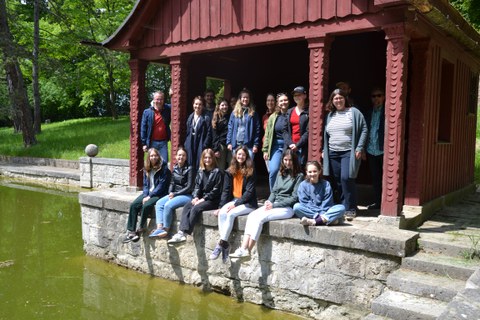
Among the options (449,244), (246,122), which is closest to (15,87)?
(246,122)

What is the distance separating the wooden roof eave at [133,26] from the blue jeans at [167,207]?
3191 millimetres

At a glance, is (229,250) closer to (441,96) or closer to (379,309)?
(379,309)

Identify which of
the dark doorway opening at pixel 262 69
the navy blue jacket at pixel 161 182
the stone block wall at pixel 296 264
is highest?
the dark doorway opening at pixel 262 69

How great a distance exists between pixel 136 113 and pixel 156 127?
0.84 m

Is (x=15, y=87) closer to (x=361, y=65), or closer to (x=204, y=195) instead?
(x=361, y=65)

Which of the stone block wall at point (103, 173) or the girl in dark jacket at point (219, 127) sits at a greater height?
the girl in dark jacket at point (219, 127)

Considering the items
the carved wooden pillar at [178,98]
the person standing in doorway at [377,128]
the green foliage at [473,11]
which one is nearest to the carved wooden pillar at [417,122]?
the person standing in doorway at [377,128]

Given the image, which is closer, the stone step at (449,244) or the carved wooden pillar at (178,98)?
the stone step at (449,244)

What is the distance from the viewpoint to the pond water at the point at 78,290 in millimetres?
6078

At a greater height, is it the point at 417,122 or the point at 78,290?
the point at 417,122

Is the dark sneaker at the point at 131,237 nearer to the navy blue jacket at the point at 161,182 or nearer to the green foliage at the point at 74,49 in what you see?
the navy blue jacket at the point at 161,182

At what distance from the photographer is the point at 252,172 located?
255 inches

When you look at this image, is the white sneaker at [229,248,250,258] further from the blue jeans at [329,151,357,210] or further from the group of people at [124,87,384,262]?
the blue jeans at [329,151,357,210]

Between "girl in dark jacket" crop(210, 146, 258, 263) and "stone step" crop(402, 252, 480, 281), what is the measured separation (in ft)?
6.99
